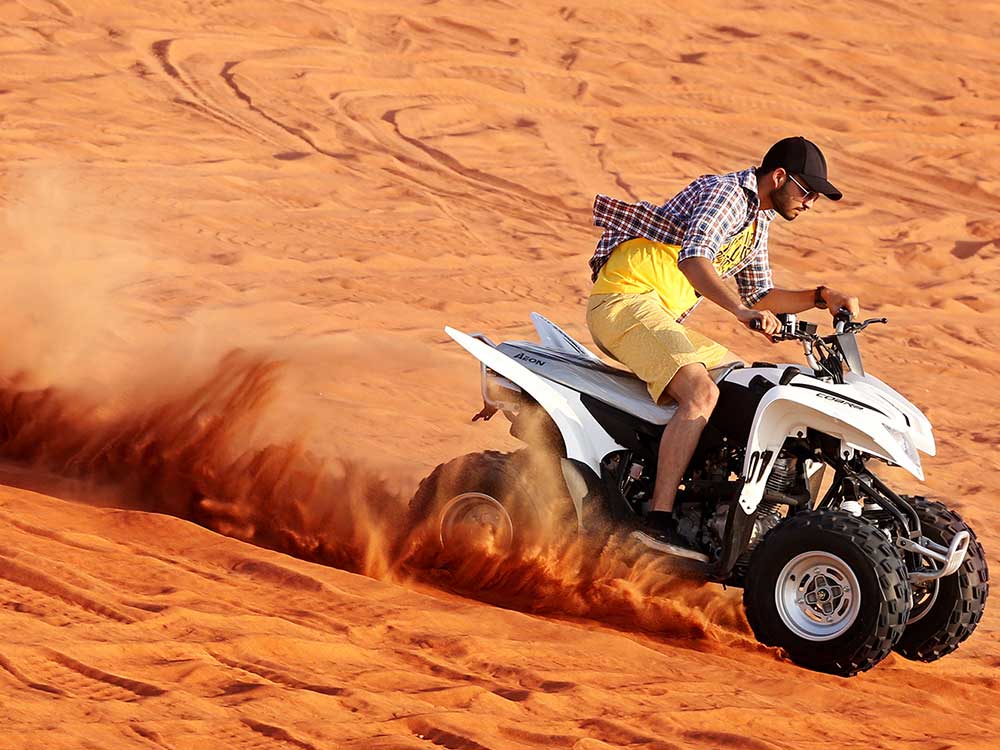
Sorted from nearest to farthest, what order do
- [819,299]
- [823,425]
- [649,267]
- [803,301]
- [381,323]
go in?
[823,425], [649,267], [819,299], [803,301], [381,323]

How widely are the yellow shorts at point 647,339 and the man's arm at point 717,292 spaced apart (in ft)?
0.71

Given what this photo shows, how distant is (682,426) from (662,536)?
0.46 metres

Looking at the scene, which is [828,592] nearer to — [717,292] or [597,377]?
[717,292]

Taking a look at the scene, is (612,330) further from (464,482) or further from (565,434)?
(464,482)

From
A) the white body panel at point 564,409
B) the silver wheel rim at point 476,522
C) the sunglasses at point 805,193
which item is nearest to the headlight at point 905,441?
the sunglasses at point 805,193

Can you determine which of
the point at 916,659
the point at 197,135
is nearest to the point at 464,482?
the point at 916,659

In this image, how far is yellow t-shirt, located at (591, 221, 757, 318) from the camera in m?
6.05

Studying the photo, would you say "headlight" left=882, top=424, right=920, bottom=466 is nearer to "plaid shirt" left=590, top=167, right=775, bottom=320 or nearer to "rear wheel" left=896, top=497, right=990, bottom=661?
"rear wheel" left=896, top=497, right=990, bottom=661

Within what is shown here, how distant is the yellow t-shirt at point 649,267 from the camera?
6.05 meters

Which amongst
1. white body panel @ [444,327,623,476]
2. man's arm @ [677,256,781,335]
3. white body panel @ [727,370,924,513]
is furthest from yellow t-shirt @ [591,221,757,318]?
white body panel @ [727,370,924,513]

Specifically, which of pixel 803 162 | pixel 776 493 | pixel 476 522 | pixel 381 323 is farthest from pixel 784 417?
pixel 381 323

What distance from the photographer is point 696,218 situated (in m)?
5.79

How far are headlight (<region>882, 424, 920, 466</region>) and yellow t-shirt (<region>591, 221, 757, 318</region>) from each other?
0.99 meters

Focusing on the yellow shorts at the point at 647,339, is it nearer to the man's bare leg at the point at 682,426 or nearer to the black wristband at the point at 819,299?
the man's bare leg at the point at 682,426
